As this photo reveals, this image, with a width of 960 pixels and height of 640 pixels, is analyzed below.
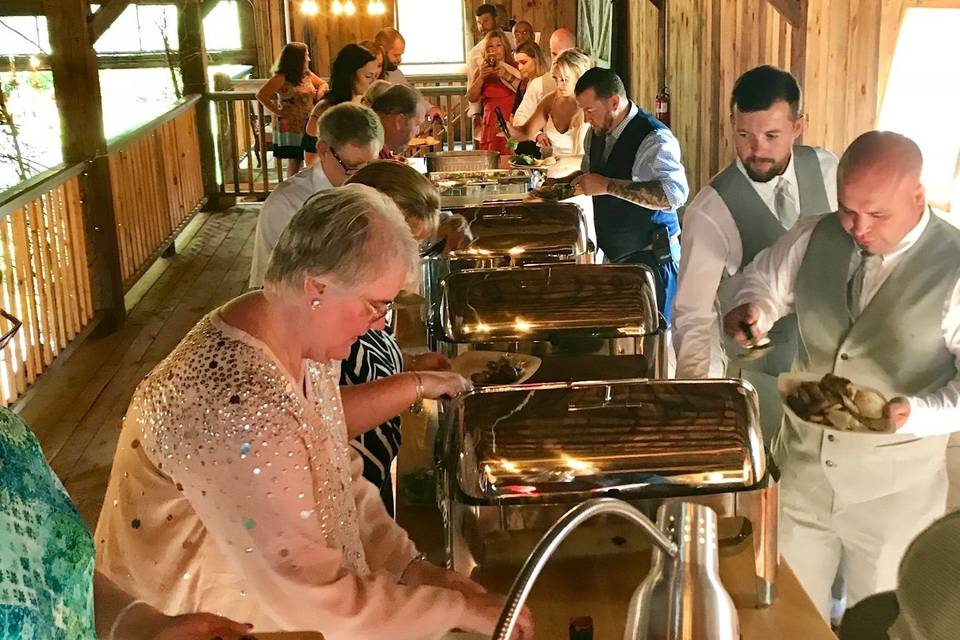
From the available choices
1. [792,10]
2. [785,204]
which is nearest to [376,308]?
[785,204]

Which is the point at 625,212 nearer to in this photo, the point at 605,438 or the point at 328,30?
the point at 605,438

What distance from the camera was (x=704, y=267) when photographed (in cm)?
218

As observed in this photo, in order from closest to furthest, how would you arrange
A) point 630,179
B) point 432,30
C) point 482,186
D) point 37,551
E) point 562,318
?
point 37,551 < point 562,318 < point 630,179 < point 482,186 < point 432,30

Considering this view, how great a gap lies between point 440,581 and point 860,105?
2693 mm

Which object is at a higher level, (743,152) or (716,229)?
(743,152)

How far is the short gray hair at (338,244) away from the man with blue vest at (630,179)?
2.12 meters

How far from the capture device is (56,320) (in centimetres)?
450

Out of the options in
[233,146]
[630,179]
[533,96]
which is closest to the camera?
[630,179]

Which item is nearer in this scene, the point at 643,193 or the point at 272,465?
the point at 272,465

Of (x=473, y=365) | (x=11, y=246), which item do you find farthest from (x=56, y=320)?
(x=473, y=365)

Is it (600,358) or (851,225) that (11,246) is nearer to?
(600,358)

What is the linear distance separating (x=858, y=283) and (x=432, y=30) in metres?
10.3

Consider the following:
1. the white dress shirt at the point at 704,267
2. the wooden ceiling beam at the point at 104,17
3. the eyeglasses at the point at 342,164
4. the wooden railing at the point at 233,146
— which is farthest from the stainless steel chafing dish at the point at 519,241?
the wooden railing at the point at 233,146

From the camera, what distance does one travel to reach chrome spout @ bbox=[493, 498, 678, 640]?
0.70 meters
